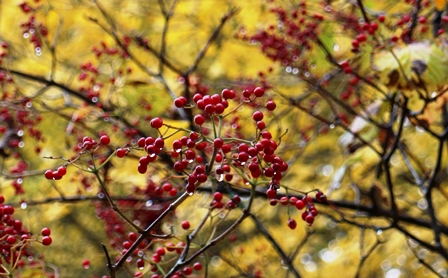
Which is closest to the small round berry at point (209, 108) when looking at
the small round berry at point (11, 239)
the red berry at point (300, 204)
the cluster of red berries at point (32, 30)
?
the red berry at point (300, 204)

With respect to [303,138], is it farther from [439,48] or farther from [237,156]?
[237,156]

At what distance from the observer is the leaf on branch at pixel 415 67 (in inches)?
73.0

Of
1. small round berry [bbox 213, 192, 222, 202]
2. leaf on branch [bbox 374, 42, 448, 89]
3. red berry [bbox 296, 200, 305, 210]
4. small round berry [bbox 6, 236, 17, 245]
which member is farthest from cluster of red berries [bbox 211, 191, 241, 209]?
leaf on branch [bbox 374, 42, 448, 89]

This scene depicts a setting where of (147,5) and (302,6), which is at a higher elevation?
(302,6)

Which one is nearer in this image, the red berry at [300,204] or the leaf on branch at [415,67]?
the red berry at [300,204]

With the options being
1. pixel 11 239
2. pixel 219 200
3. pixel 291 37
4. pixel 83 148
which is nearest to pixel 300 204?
pixel 219 200

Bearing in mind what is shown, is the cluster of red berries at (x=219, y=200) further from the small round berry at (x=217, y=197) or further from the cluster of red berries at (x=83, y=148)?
the cluster of red berries at (x=83, y=148)

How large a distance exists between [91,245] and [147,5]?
60.5 inches

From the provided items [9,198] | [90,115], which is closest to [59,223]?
[9,198]

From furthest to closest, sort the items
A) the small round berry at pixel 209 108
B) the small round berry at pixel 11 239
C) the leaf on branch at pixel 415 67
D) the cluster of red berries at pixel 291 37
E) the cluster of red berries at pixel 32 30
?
the cluster of red berries at pixel 32 30, the cluster of red berries at pixel 291 37, the leaf on branch at pixel 415 67, the small round berry at pixel 11 239, the small round berry at pixel 209 108

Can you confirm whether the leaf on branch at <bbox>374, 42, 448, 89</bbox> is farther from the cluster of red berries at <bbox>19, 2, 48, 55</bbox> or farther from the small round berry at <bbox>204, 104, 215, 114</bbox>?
the cluster of red berries at <bbox>19, 2, 48, 55</bbox>

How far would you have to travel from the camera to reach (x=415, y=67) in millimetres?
1880

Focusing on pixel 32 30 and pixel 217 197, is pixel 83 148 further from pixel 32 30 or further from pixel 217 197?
pixel 32 30

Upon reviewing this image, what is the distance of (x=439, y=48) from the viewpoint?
195cm
